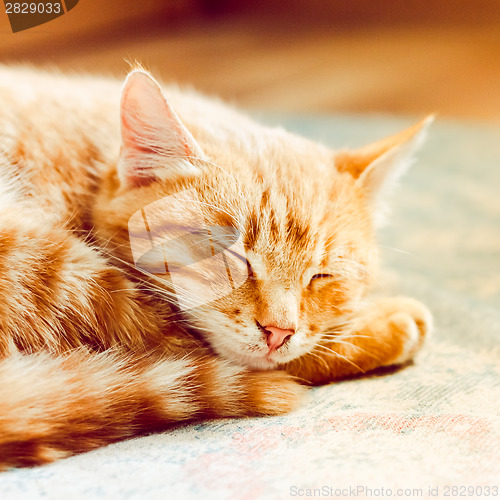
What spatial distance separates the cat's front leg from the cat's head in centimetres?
4

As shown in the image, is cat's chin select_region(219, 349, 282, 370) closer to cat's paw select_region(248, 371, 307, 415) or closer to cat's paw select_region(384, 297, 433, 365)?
cat's paw select_region(248, 371, 307, 415)

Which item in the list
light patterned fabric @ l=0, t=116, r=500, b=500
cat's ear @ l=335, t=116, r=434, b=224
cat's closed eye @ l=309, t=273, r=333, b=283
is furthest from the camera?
cat's ear @ l=335, t=116, r=434, b=224

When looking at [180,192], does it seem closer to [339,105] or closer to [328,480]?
[328,480]

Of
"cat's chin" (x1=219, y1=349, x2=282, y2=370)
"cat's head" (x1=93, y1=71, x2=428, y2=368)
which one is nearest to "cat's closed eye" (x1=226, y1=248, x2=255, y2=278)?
"cat's head" (x1=93, y1=71, x2=428, y2=368)

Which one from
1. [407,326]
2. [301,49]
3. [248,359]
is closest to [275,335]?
[248,359]

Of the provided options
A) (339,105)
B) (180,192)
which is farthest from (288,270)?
(339,105)

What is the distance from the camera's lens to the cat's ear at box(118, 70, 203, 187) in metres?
0.88

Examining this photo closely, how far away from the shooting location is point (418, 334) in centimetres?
106

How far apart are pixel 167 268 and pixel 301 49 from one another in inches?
64.3

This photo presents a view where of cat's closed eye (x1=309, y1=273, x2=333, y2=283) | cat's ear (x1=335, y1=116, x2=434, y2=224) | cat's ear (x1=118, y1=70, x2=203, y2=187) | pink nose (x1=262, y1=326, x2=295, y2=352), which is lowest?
pink nose (x1=262, y1=326, x2=295, y2=352)

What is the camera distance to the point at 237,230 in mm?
905

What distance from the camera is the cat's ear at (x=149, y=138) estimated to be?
881 mm

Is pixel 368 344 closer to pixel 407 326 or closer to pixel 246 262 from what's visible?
pixel 407 326

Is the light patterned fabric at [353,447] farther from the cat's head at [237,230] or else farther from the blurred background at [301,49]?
the blurred background at [301,49]
